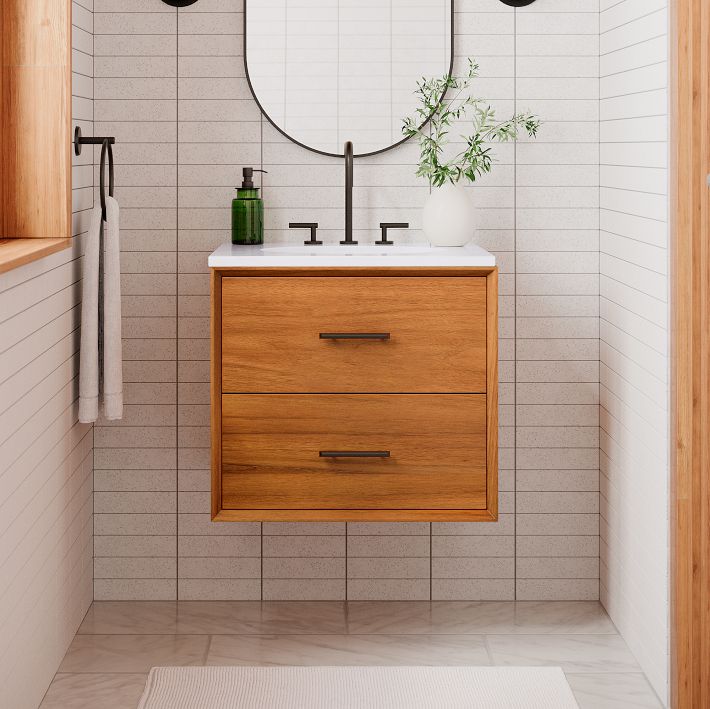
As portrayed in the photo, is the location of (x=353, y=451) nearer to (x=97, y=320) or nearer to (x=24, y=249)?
(x=97, y=320)

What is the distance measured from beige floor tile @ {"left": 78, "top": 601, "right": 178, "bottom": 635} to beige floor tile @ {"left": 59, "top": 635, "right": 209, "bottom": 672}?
0.04 meters

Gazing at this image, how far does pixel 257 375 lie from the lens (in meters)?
2.47

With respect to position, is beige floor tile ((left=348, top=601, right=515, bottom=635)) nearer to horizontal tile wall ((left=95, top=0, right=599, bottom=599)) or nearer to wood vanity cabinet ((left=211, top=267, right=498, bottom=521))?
horizontal tile wall ((left=95, top=0, right=599, bottom=599))

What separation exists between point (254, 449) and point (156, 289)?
0.66 meters

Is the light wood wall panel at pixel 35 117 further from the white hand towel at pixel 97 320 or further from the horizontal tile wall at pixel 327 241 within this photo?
the horizontal tile wall at pixel 327 241

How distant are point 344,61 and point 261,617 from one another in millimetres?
1520

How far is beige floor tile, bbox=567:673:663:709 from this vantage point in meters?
2.38

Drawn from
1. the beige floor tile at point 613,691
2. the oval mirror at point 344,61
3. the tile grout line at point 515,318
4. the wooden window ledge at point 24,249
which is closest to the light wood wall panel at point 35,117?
the wooden window ledge at point 24,249

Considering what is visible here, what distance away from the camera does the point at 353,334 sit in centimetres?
245

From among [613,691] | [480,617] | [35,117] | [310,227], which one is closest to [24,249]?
[35,117]

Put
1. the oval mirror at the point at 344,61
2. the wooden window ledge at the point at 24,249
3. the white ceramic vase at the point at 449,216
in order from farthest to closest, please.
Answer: the oval mirror at the point at 344,61
the white ceramic vase at the point at 449,216
the wooden window ledge at the point at 24,249

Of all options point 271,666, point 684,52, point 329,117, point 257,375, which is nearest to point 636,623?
point 271,666

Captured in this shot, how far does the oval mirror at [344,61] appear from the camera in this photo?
281 cm

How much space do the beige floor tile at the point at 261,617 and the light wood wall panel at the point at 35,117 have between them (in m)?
1.12
